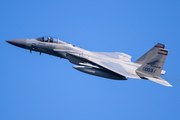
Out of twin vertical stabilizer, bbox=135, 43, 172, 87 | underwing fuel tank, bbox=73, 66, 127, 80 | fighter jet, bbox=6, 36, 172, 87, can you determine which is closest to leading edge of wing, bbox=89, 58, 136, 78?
fighter jet, bbox=6, 36, 172, 87

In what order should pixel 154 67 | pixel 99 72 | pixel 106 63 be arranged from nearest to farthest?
pixel 99 72, pixel 154 67, pixel 106 63

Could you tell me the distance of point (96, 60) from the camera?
21688 millimetres

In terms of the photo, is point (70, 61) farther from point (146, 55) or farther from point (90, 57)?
point (146, 55)

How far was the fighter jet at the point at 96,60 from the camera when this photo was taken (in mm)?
21031

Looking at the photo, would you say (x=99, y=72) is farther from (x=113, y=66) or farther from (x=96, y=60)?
(x=113, y=66)

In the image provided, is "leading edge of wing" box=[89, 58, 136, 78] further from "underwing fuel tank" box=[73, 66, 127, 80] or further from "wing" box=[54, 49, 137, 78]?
"underwing fuel tank" box=[73, 66, 127, 80]

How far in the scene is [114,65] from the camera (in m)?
21.8

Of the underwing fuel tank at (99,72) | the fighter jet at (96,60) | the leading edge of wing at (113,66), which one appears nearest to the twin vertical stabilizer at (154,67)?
the fighter jet at (96,60)

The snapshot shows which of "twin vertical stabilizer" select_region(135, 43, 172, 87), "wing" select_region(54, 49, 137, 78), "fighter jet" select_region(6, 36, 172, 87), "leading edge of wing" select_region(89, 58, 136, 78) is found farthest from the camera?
"twin vertical stabilizer" select_region(135, 43, 172, 87)

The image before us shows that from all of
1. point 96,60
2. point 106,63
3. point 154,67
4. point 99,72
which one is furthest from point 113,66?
point 154,67

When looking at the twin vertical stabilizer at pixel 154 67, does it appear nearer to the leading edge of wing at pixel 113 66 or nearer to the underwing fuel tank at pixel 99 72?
the leading edge of wing at pixel 113 66

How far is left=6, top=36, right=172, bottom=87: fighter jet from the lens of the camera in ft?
69.0

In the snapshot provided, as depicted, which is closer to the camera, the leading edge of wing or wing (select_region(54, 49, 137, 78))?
the leading edge of wing

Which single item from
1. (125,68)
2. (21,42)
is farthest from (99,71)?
(21,42)
